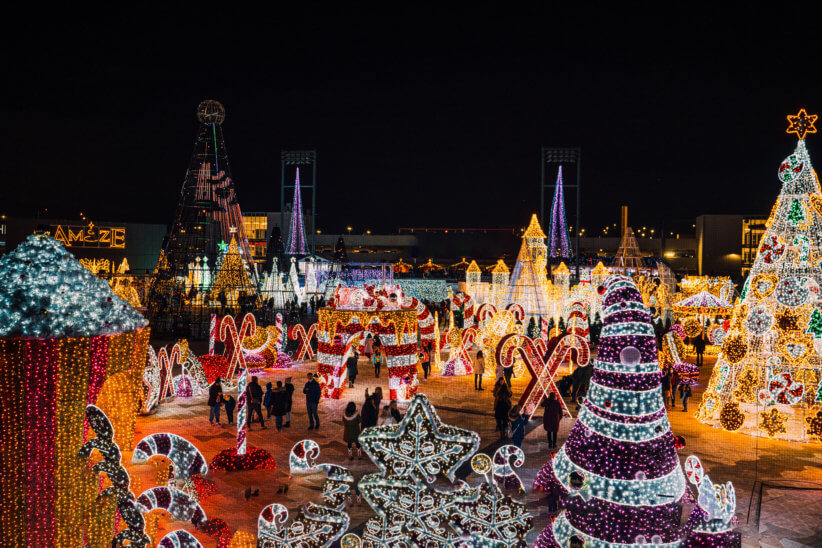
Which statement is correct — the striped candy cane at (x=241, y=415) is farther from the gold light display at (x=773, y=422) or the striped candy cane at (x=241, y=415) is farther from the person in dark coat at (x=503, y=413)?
the gold light display at (x=773, y=422)

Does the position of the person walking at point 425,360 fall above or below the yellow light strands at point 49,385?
below

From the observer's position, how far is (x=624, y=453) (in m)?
5.32

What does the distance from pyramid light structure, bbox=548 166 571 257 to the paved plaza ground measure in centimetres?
1995

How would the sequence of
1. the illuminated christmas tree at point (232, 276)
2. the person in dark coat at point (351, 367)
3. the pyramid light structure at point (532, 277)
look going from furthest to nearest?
the pyramid light structure at point (532, 277)
the illuminated christmas tree at point (232, 276)
the person in dark coat at point (351, 367)

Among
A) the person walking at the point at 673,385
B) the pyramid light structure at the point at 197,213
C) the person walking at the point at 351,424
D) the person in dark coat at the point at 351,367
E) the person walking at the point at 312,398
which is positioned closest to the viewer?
the person walking at the point at 351,424

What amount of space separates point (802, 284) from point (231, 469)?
1073cm

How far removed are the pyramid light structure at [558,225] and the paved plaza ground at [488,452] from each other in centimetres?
1995

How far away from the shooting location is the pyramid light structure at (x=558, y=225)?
3378 centimetres

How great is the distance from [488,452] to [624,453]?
5.49m

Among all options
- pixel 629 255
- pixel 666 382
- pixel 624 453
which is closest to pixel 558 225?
pixel 629 255

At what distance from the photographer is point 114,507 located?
560 cm

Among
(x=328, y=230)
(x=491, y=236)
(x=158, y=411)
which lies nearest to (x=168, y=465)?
(x=158, y=411)

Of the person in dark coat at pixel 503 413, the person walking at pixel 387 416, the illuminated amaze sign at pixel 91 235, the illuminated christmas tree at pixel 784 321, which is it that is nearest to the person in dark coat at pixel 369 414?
the person walking at pixel 387 416

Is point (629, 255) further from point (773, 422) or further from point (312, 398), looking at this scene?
point (312, 398)
